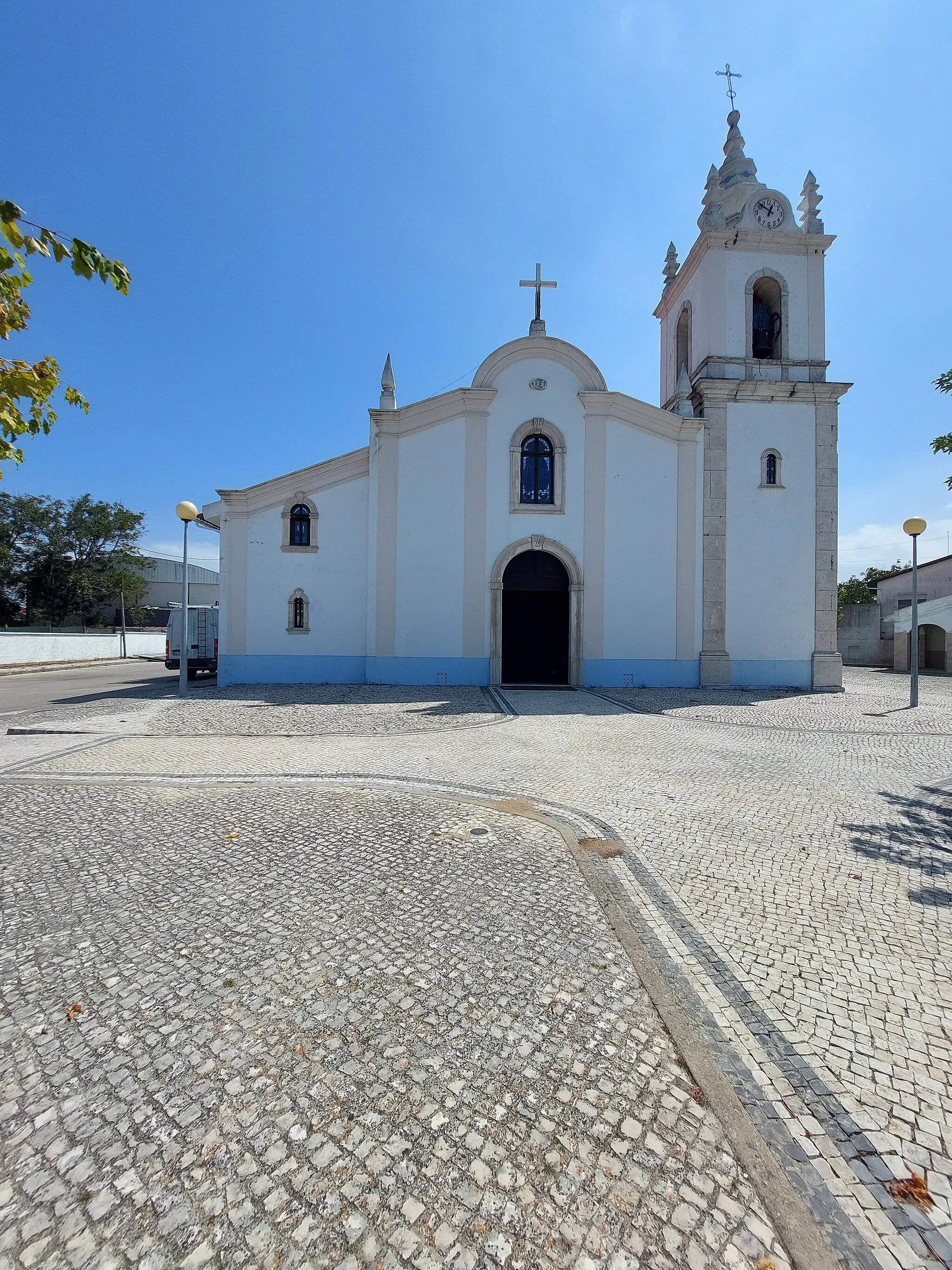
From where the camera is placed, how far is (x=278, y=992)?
2.62 meters

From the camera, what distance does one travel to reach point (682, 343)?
1917cm

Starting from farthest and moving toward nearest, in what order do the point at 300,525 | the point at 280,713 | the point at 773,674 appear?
the point at 773,674 → the point at 300,525 → the point at 280,713

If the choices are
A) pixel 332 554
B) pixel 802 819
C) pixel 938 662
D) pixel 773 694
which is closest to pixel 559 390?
pixel 332 554

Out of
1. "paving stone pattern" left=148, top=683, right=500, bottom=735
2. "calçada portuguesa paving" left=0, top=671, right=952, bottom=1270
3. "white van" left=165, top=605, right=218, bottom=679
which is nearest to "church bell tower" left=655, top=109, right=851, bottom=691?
"paving stone pattern" left=148, top=683, right=500, bottom=735

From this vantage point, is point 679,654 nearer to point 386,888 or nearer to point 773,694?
point 773,694

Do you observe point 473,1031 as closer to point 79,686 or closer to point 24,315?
point 24,315

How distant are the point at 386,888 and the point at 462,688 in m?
11.7

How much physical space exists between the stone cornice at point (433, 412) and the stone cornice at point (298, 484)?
1.00 m

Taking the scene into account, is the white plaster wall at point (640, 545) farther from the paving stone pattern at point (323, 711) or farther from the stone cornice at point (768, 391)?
the paving stone pattern at point (323, 711)

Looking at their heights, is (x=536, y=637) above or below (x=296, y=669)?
above

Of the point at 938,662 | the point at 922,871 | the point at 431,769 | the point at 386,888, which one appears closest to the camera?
the point at 386,888

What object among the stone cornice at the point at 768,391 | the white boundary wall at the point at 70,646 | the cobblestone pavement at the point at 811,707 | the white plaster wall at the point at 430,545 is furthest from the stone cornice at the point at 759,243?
the white boundary wall at the point at 70,646

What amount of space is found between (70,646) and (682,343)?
106ft

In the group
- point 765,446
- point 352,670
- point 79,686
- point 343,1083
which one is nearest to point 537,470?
point 765,446
